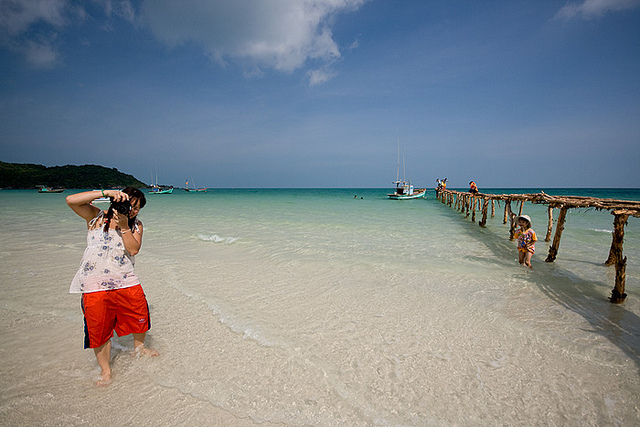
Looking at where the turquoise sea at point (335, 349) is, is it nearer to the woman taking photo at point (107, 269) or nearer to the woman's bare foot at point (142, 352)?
the woman's bare foot at point (142, 352)

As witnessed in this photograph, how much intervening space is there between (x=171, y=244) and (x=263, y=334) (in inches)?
280

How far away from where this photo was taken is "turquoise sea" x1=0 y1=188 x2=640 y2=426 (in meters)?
2.46

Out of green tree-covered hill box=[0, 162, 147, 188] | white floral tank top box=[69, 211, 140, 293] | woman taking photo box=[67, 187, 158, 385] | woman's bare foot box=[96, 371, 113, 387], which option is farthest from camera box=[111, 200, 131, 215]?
green tree-covered hill box=[0, 162, 147, 188]

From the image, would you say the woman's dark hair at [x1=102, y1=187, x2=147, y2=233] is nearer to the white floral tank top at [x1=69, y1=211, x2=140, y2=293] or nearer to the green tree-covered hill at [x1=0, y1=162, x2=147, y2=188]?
the white floral tank top at [x1=69, y1=211, x2=140, y2=293]

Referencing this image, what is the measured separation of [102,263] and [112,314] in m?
0.51

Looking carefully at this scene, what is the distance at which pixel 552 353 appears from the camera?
11.0 ft

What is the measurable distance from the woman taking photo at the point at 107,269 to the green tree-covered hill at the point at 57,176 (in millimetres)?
86374

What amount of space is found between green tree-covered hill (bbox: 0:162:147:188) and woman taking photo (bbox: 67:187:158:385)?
8637cm

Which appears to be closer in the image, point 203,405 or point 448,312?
point 203,405

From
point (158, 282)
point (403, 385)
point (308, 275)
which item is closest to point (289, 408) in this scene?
point (403, 385)

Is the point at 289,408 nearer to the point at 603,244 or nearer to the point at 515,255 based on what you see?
the point at 515,255

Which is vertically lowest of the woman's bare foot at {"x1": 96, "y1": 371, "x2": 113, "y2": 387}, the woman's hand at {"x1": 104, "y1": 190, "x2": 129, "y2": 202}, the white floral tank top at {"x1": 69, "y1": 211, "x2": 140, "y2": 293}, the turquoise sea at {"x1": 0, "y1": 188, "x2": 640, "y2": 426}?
the turquoise sea at {"x1": 0, "y1": 188, "x2": 640, "y2": 426}

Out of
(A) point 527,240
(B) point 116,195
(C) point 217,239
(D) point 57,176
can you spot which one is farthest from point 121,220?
(D) point 57,176

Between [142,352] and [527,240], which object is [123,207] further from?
[527,240]
